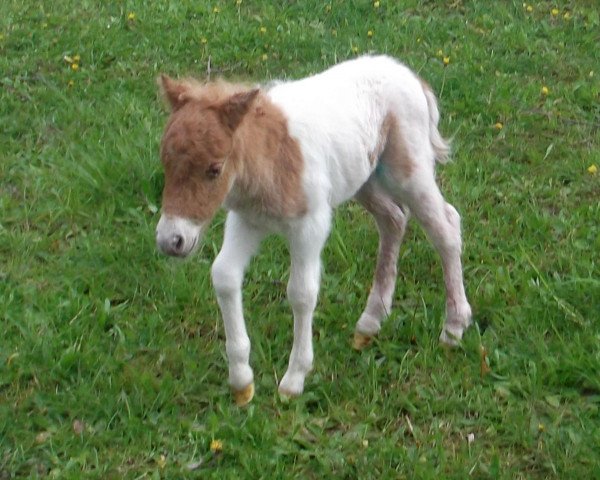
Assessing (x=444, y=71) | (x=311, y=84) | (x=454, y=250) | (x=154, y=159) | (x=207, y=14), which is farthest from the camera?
(x=207, y=14)

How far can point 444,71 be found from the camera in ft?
22.0

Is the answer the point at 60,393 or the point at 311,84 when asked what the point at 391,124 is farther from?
the point at 60,393

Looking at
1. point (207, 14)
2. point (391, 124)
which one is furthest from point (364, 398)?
point (207, 14)

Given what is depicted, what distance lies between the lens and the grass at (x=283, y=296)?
3.68m

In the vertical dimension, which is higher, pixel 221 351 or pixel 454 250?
pixel 454 250

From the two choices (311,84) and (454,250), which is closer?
(311,84)

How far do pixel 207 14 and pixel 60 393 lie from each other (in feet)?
14.9

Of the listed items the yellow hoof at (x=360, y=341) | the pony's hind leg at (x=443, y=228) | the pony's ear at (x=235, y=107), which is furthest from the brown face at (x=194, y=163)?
the yellow hoof at (x=360, y=341)

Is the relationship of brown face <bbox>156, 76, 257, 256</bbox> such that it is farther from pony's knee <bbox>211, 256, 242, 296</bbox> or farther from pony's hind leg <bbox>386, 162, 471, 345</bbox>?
pony's hind leg <bbox>386, 162, 471, 345</bbox>

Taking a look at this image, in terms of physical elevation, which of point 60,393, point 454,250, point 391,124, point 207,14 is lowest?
point 207,14

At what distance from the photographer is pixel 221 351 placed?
425cm

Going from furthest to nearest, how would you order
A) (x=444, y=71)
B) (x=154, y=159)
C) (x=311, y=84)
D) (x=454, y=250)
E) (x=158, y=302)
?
(x=444, y=71), (x=154, y=159), (x=158, y=302), (x=454, y=250), (x=311, y=84)

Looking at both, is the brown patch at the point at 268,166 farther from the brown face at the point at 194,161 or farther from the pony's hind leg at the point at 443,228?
the pony's hind leg at the point at 443,228

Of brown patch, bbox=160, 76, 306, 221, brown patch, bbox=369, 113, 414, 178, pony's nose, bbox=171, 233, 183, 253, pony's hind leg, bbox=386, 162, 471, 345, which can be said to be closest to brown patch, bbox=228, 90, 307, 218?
brown patch, bbox=160, 76, 306, 221
